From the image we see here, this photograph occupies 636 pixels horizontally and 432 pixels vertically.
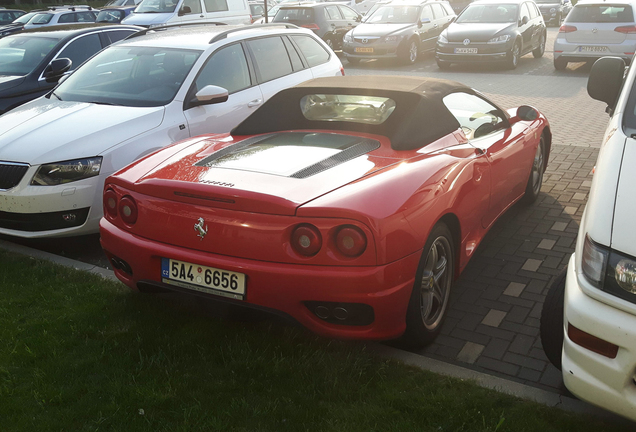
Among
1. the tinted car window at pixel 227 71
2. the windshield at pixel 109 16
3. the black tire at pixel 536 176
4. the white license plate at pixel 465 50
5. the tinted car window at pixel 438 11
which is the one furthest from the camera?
the tinted car window at pixel 438 11

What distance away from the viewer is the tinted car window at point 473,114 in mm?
4605

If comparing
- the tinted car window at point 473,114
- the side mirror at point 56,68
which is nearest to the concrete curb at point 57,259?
the tinted car window at point 473,114

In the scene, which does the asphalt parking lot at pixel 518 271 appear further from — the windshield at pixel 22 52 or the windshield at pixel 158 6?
the windshield at pixel 158 6

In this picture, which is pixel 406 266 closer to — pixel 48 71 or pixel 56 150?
pixel 56 150

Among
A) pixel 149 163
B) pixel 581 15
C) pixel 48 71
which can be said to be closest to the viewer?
pixel 149 163

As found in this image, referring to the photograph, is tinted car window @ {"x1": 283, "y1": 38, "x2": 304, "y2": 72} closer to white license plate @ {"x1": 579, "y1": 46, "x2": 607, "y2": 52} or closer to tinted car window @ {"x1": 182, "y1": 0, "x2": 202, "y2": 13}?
white license plate @ {"x1": 579, "y1": 46, "x2": 607, "y2": 52}

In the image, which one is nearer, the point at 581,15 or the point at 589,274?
the point at 589,274

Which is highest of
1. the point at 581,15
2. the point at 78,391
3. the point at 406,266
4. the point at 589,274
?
the point at 589,274

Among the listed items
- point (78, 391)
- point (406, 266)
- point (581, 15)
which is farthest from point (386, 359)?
point (581, 15)

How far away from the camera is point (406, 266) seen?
3.31m

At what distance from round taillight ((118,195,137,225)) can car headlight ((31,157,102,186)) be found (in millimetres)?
1559

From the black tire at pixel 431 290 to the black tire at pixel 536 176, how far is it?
234 cm

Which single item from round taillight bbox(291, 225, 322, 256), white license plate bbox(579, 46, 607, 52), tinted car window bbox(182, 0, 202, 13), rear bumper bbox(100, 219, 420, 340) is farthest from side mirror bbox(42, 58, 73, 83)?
white license plate bbox(579, 46, 607, 52)

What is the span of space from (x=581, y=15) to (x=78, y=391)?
15.2 metres
